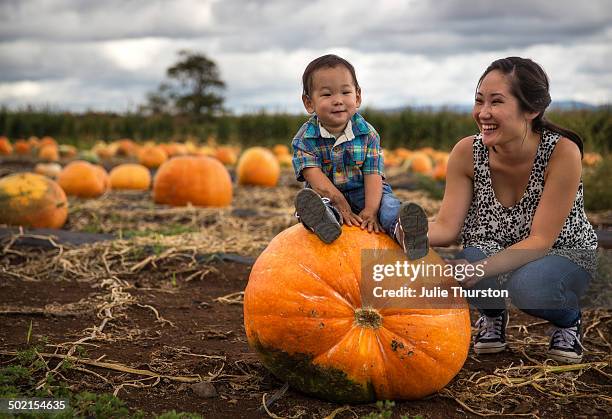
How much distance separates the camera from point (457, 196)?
3.66 meters

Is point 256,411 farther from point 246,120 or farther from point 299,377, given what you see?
point 246,120

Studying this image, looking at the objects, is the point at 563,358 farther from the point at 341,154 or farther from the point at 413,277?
the point at 341,154

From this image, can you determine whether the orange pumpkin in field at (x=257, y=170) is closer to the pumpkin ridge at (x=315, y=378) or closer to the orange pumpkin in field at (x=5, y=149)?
the pumpkin ridge at (x=315, y=378)

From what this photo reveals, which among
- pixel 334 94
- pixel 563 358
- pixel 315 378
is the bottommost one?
pixel 563 358

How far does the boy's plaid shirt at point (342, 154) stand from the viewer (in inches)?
133

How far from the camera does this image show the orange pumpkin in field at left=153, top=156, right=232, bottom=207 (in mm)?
8031

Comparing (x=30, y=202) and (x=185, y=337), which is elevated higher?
(x=30, y=202)

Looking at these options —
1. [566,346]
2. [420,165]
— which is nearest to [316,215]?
[566,346]

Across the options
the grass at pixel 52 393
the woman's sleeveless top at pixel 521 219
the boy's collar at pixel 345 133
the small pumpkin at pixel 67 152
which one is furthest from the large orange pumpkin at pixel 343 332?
the small pumpkin at pixel 67 152

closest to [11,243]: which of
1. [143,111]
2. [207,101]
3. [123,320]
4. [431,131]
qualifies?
[123,320]

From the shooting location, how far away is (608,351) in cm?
379

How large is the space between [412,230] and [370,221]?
12.3 inches

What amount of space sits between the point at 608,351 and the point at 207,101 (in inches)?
1587

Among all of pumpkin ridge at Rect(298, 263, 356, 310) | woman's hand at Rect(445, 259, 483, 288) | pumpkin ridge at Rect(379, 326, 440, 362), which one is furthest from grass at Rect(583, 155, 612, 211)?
pumpkin ridge at Rect(298, 263, 356, 310)
